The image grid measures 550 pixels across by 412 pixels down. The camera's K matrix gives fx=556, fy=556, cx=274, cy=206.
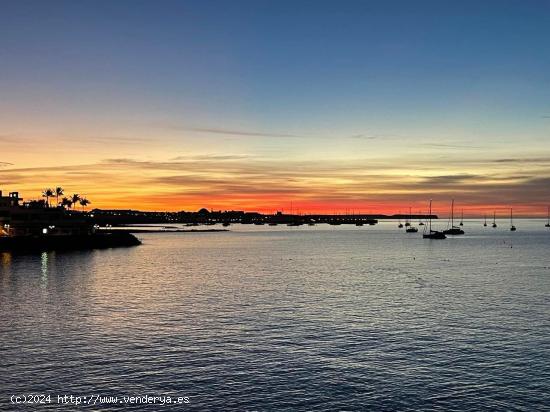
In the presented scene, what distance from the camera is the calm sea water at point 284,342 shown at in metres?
34.2

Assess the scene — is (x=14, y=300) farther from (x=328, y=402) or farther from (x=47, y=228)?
(x=47, y=228)

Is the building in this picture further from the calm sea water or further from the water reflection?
the calm sea water

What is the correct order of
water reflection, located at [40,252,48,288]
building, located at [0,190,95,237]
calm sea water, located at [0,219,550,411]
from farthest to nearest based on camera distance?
building, located at [0,190,95,237], water reflection, located at [40,252,48,288], calm sea water, located at [0,219,550,411]

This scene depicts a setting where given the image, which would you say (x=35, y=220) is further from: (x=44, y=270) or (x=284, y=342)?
(x=284, y=342)

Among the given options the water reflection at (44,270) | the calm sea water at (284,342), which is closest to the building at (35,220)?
the water reflection at (44,270)

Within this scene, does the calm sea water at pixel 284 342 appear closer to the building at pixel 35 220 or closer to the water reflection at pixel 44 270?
the water reflection at pixel 44 270

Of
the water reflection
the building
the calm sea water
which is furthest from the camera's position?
the building

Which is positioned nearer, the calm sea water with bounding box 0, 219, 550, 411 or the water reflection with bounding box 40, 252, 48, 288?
the calm sea water with bounding box 0, 219, 550, 411

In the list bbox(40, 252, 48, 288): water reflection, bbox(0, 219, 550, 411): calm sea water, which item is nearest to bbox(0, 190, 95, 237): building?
bbox(40, 252, 48, 288): water reflection

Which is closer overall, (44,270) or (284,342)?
(284,342)

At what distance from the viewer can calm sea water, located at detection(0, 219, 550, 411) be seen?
3425cm

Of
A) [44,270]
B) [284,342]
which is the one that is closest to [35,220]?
[44,270]

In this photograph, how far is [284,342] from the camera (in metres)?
46.5

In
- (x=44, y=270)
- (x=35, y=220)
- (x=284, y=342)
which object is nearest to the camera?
(x=284, y=342)
